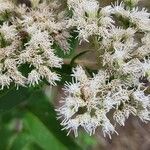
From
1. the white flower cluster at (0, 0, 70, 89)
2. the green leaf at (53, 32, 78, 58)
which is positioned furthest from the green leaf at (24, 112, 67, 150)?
the white flower cluster at (0, 0, 70, 89)

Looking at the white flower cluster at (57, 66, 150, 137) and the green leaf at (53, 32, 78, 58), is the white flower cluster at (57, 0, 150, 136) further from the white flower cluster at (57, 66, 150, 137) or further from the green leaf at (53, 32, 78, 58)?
the green leaf at (53, 32, 78, 58)

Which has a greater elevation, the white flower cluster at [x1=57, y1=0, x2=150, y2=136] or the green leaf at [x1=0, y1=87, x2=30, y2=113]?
the white flower cluster at [x1=57, y1=0, x2=150, y2=136]

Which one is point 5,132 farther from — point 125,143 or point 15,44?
point 125,143

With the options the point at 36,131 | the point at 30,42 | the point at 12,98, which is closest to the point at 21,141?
the point at 36,131

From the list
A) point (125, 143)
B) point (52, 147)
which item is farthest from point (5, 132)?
point (125, 143)

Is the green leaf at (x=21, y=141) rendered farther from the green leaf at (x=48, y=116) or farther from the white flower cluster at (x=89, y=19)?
the white flower cluster at (x=89, y=19)
